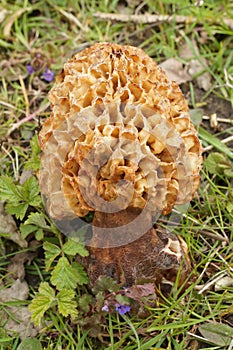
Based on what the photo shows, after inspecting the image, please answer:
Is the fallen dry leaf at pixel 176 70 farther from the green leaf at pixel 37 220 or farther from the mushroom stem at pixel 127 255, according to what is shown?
the green leaf at pixel 37 220

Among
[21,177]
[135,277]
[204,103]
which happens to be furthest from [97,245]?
[204,103]

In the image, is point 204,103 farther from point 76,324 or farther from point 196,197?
point 76,324

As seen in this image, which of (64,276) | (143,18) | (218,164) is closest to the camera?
(64,276)

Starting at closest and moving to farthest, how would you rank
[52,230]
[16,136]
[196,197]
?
1. [52,230]
2. [196,197]
3. [16,136]

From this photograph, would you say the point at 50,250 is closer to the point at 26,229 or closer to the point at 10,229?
the point at 26,229

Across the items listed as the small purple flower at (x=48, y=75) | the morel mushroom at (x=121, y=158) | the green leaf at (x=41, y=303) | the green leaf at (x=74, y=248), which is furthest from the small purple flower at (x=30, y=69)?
the green leaf at (x=41, y=303)

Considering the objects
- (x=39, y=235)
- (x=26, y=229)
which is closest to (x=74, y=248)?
(x=39, y=235)

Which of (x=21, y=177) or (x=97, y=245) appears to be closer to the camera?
(x=97, y=245)
